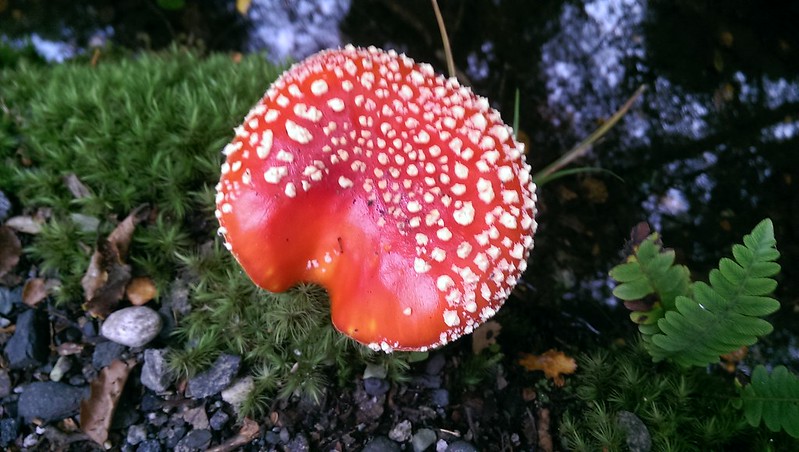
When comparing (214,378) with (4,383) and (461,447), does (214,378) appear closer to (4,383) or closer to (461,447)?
(4,383)

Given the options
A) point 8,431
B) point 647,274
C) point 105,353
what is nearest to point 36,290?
point 105,353

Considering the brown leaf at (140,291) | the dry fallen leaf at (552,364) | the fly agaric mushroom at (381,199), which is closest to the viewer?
the fly agaric mushroom at (381,199)

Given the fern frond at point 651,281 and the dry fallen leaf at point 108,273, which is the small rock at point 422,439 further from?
the dry fallen leaf at point 108,273

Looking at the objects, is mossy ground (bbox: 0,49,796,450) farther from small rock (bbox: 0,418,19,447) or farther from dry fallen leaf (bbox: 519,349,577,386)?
small rock (bbox: 0,418,19,447)

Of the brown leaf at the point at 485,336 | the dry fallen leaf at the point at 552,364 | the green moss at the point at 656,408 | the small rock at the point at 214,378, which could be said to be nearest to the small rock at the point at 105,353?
the small rock at the point at 214,378

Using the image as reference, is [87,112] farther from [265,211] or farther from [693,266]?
[693,266]

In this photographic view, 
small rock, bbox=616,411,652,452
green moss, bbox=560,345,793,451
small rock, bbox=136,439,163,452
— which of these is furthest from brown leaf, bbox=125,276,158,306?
small rock, bbox=616,411,652,452

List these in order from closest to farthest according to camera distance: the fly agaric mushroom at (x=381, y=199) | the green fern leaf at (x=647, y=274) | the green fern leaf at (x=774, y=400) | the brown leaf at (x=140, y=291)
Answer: the fly agaric mushroom at (x=381, y=199) → the green fern leaf at (x=774, y=400) → the green fern leaf at (x=647, y=274) → the brown leaf at (x=140, y=291)

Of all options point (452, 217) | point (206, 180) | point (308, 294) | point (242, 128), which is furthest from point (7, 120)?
point (452, 217)
